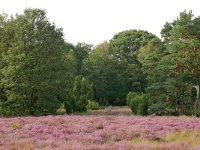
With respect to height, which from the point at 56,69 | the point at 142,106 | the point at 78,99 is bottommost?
the point at 142,106

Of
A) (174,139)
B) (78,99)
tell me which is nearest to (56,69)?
(78,99)

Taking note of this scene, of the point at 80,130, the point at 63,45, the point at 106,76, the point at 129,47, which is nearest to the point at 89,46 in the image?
the point at 129,47

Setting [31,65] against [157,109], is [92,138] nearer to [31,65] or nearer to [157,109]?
[31,65]

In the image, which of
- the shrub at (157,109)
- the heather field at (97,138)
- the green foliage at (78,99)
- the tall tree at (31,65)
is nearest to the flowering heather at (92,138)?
the heather field at (97,138)

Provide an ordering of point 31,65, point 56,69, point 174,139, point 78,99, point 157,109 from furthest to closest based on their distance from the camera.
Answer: point 78,99 < point 157,109 < point 56,69 < point 31,65 < point 174,139

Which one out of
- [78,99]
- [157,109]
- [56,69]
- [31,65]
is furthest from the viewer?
[78,99]

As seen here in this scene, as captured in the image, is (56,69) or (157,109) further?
(157,109)

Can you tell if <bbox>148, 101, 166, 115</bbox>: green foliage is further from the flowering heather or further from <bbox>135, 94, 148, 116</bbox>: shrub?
the flowering heather

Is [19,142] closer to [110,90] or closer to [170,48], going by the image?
[170,48]

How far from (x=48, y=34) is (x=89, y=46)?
5933 centimetres

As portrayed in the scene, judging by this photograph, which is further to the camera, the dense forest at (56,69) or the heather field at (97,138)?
the dense forest at (56,69)

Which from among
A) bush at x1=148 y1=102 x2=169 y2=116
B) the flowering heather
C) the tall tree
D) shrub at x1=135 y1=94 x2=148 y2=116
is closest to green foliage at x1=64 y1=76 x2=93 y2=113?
the tall tree

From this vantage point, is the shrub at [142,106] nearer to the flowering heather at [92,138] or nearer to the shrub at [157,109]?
the shrub at [157,109]

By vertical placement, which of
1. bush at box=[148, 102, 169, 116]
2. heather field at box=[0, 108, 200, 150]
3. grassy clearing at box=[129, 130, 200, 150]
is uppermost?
bush at box=[148, 102, 169, 116]
